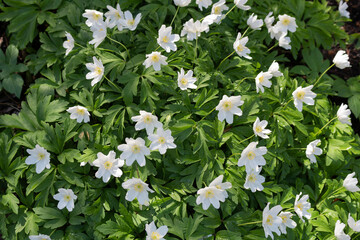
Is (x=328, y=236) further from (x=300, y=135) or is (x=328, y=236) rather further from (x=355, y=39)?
(x=355, y=39)

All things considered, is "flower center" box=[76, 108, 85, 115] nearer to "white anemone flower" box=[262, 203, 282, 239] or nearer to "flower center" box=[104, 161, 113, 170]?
"flower center" box=[104, 161, 113, 170]

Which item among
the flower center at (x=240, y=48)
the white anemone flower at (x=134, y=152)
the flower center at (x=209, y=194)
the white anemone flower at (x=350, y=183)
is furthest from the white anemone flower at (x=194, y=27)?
the white anemone flower at (x=350, y=183)

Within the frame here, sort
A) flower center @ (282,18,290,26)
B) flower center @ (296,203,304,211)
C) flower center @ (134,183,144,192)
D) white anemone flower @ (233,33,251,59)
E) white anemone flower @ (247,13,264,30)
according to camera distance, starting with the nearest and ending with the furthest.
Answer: flower center @ (134,183,144,192)
flower center @ (296,203,304,211)
white anemone flower @ (233,33,251,59)
white anemone flower @ (247,13,264,30)
flower center @ (282,18,290,26)

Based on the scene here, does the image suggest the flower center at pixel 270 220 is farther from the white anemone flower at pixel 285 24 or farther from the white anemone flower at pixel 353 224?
the white anemone flower at pixel 285 24

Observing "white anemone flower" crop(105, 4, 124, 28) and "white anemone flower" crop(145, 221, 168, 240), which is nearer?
"white anemone flower" crop(145, 221, 168, 240)

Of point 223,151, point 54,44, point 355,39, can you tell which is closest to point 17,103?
point 54,44

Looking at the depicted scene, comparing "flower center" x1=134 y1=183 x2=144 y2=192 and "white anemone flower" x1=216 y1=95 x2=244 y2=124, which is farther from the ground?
"white anemone flower" x1=216 y1=95 x2=244 y2=124

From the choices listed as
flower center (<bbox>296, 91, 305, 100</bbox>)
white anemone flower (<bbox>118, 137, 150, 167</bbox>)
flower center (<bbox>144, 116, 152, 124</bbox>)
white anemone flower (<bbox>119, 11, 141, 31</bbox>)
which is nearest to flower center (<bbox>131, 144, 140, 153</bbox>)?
white anemone flower (<bbox>118, 137, 150, 167</bbox>)
